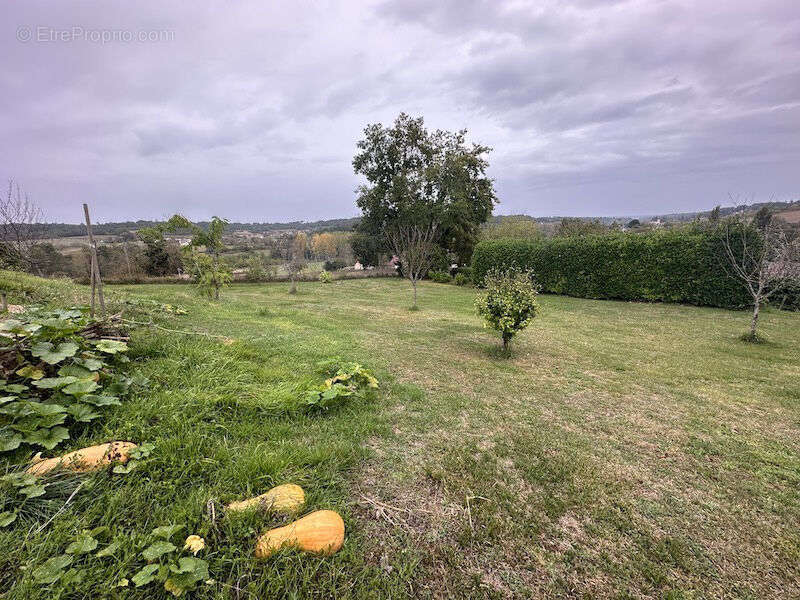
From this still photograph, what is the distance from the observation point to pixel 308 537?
1.62 m

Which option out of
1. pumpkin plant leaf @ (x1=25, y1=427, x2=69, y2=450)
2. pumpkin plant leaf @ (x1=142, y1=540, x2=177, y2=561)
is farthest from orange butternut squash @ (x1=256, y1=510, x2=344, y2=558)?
pumpkin plant leaf @ (x1=25, y1=427, x2=69, y2=450)

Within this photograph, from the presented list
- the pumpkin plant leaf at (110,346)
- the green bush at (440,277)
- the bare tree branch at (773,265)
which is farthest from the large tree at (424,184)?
the pumpkin plant leaf at (110,346)

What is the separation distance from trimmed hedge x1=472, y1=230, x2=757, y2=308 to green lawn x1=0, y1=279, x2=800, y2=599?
7.63 meters

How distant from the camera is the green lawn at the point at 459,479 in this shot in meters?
1.55

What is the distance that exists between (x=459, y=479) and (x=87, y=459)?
7.37ft

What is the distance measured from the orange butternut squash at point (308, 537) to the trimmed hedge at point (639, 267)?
13.7 m

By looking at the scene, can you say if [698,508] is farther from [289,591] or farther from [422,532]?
[289,591]

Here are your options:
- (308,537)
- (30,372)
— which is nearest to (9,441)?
(30,372)

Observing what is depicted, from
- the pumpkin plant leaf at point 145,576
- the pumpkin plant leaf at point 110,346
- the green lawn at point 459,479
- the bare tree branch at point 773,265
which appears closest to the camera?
the pumpkin plant leaf at point 145,576

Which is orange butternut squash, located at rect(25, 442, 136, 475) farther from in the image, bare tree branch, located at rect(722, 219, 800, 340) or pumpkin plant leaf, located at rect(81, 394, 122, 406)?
bare tree branch, located at rect(722, 219, 800, 340)

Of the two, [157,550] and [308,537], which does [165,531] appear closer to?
[157,550]

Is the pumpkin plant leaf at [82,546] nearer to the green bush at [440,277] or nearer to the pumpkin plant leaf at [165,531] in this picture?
the pumpkin plant leaf at [165,531]

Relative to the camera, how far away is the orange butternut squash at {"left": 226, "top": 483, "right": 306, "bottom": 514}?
1.72 m

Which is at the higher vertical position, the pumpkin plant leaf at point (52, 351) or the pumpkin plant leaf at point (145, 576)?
the pumpkin plant leaf at point (52, 351)
